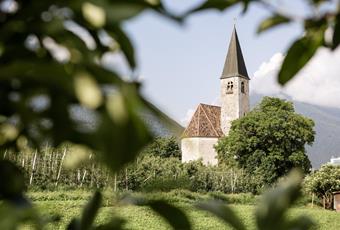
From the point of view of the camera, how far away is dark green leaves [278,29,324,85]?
0.49 m

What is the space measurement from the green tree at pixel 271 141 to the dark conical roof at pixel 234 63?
917 centimetres

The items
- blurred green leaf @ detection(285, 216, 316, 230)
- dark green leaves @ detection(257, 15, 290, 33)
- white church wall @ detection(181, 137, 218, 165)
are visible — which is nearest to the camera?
blurred green leaf @ detection(285, 216, 316, 230)

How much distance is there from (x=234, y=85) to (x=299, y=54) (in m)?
39.7

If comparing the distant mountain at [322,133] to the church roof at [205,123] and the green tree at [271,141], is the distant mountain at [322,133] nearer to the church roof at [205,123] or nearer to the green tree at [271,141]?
the church roof at [205,123]

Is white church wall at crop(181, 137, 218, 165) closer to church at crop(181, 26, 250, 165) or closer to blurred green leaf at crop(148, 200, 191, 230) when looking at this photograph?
church at crop(181, 26, 250, 165)

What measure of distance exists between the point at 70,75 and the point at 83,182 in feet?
60.1

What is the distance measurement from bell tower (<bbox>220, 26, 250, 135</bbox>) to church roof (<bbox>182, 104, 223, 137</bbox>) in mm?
794

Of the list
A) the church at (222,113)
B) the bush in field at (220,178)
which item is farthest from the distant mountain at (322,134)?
the bush in field at (220,178)

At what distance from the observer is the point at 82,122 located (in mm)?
317

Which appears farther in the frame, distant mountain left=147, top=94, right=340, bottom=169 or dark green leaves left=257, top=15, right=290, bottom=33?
distant mountain left=147, top=94, right=340, bottom=169

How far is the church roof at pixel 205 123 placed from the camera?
3712 centimetres

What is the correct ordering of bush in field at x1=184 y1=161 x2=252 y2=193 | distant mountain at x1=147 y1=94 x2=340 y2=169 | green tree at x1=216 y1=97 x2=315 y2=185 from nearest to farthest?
bush in field at x1=184 y1=161 x2=252 y2=193, green tree at x1=216 y1=97 x2=315 y2=185, distant mountain at x1=147 y1=94 x2=340 y2=169

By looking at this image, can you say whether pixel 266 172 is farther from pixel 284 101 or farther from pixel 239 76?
pixel 239 76

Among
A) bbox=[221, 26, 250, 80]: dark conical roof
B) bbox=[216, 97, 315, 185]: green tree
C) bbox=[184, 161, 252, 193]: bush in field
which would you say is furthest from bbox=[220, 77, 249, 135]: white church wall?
bbox=[184, 161, 252, 193]: bush in field
